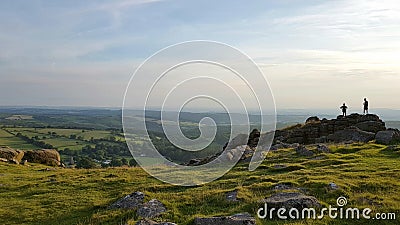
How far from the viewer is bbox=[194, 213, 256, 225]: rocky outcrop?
1392 cm

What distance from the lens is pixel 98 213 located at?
17.3m

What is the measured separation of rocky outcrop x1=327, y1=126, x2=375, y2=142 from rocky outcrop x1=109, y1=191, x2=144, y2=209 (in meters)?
28.8

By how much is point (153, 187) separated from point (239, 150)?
14.5 metres

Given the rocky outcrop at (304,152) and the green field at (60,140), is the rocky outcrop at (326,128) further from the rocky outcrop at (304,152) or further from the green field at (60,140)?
the green field at (60,140)

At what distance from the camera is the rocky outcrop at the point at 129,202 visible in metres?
17.7

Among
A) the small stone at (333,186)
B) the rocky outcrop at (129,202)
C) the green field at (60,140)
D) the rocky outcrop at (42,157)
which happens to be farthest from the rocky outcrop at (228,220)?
the green field at (60,140)

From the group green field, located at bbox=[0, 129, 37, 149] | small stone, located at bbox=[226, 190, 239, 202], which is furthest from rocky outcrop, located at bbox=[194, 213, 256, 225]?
green field, located at bbox=[0, 129, 37, 149]

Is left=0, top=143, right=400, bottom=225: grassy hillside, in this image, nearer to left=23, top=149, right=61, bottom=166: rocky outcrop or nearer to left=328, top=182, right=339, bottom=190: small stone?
left=328, top=182, right=339, bottom=190: small stone

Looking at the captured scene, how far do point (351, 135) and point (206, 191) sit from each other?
2737 centimetres

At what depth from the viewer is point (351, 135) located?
137 ft

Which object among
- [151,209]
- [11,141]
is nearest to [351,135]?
[151,209]

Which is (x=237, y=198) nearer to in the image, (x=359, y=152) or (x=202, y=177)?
(x=202, y=177)

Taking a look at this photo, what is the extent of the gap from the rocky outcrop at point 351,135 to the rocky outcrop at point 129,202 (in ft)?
94.6

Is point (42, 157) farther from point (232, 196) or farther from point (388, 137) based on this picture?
point (388, 137)
